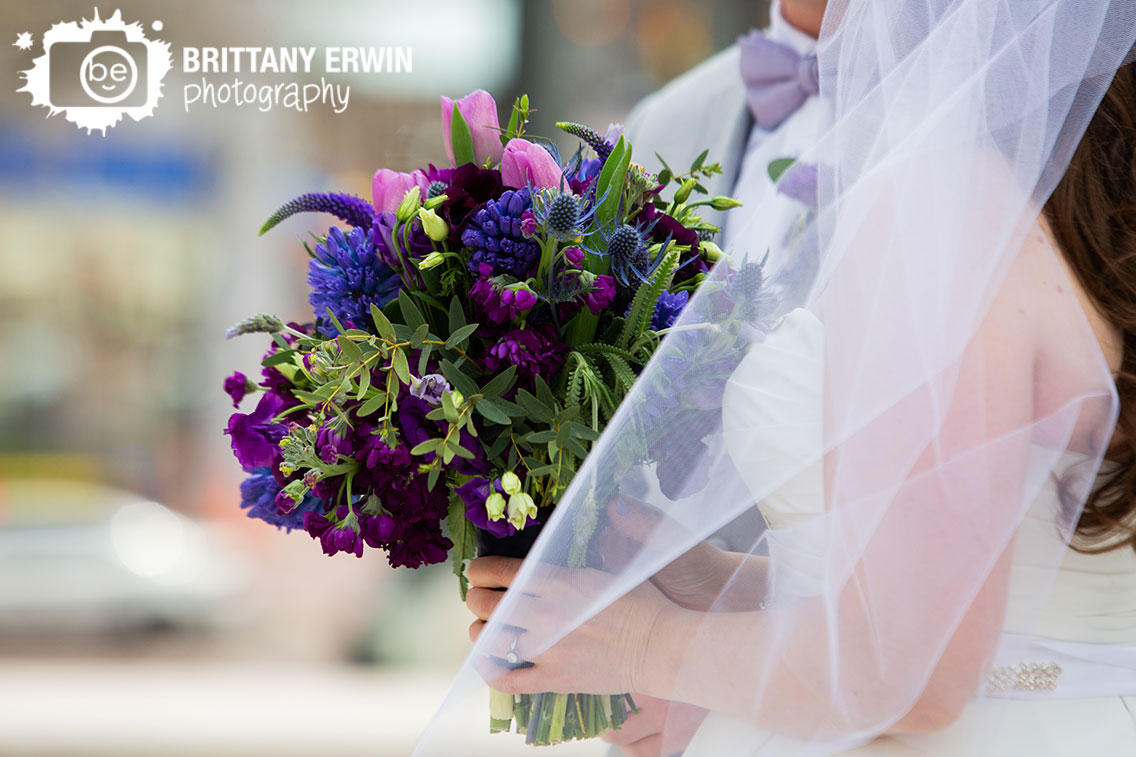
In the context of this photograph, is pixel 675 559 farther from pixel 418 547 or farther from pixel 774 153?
pixel 774 153

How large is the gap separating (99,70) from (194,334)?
1623 mm

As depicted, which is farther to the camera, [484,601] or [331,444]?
[484,601]

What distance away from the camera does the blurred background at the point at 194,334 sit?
4.18 meters

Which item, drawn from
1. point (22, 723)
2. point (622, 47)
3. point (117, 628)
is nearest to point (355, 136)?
point (622, 47)

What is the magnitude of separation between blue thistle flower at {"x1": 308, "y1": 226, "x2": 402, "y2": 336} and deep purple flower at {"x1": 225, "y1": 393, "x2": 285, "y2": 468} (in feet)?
0.56

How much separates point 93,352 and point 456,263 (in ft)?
12.5

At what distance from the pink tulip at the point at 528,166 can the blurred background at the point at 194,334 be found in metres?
3.04

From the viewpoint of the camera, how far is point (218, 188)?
439cm

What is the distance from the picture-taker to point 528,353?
40.4 inches

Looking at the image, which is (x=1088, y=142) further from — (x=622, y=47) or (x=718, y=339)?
(x=622, y=47)

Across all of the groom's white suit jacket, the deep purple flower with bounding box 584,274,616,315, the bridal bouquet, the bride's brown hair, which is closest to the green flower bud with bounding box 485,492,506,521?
the bridal bouquet

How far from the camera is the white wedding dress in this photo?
3.41 feet

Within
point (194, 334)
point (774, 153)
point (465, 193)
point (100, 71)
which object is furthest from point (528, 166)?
point (194, 334)

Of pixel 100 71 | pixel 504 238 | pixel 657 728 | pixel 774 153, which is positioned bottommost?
pixel 657 728
